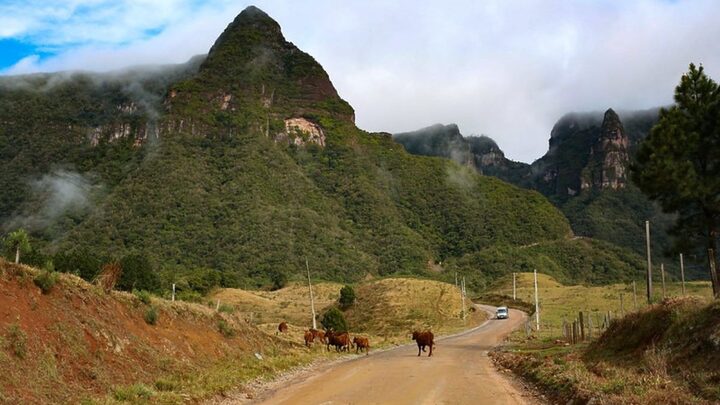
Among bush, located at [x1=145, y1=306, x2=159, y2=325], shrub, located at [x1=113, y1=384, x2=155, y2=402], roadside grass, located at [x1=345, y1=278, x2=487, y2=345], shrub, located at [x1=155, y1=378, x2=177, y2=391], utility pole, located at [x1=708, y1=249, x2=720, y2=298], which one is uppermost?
utility pole, located at [x1=708, y1=249, x2=720, y2=298]

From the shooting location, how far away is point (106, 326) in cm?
1666

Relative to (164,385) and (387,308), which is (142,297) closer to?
(164,385)

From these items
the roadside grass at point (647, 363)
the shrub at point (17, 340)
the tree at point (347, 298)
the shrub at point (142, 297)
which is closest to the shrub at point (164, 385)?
the shrub at point (17, 340)

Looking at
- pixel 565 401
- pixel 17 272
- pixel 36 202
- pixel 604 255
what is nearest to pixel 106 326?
pixel 17 272

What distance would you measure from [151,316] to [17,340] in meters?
6.95

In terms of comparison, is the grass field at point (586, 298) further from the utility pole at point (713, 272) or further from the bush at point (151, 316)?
the bush at point (151, 316)

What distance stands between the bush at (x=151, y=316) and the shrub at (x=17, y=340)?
6.44m

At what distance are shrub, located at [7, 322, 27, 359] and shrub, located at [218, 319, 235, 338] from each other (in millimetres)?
12021

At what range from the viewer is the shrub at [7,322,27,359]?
1242cm

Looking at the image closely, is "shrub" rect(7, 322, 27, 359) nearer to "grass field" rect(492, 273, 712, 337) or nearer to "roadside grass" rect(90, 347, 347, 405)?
"roadside grass" rect(90, 347, 347, 405)

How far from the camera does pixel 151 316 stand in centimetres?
1956

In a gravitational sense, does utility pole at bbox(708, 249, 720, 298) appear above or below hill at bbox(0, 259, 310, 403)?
above

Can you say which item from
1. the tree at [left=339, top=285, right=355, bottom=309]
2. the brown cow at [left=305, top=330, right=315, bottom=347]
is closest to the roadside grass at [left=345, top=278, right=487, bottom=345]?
the tree at [left=339, top=285, right=355, bottom=309]

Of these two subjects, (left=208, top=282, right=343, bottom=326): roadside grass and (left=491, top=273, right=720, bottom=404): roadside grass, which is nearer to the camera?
(left=491, top=273, right=720, bottom=404): roadside grass
